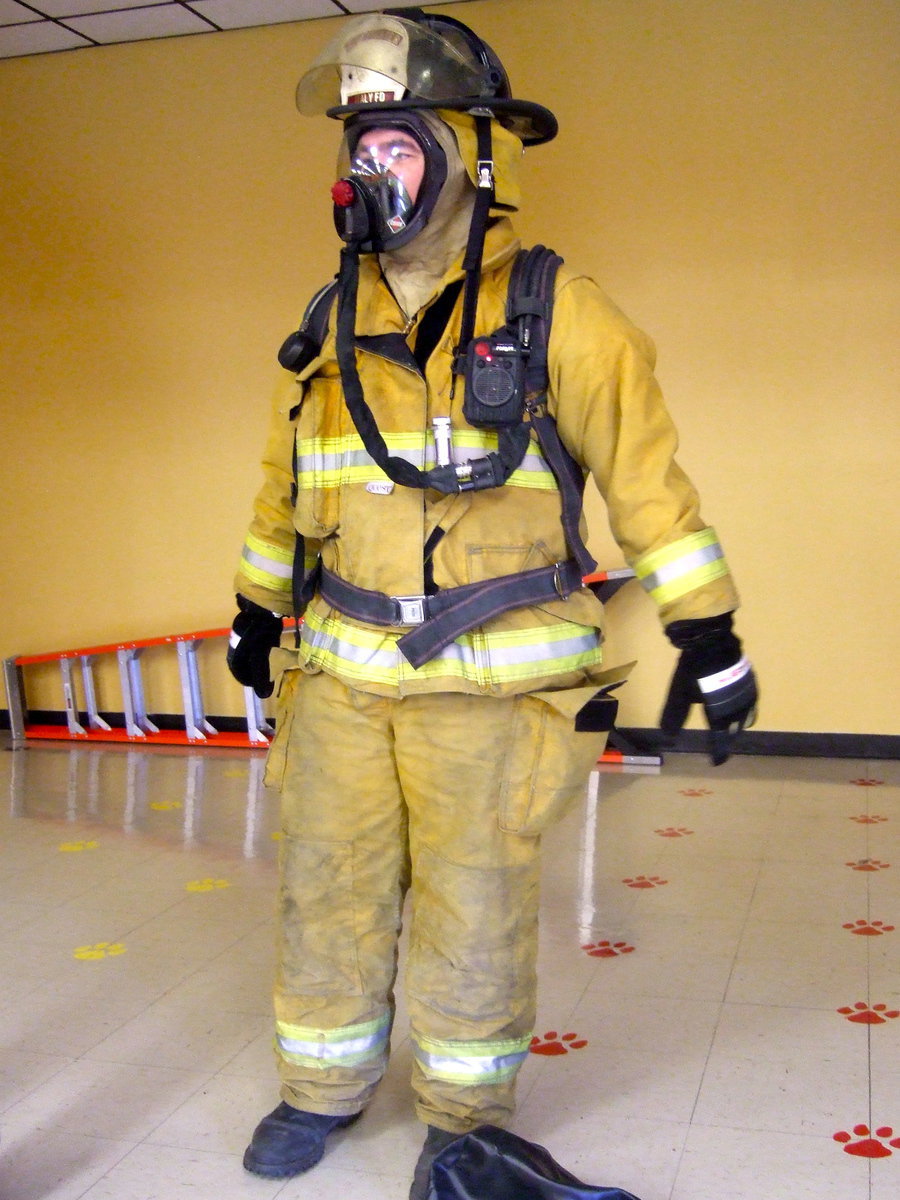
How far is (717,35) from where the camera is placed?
4.41 meters

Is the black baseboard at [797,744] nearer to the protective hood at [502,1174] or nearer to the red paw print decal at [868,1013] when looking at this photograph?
the red paw print decal at [868,1013]

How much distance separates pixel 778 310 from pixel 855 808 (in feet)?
5.72

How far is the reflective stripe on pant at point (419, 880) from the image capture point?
1816 mm

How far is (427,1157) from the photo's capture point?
72.6 inches

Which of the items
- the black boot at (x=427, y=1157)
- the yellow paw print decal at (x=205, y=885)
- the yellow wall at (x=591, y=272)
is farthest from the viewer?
the yellow wall at (x=591, y=272)

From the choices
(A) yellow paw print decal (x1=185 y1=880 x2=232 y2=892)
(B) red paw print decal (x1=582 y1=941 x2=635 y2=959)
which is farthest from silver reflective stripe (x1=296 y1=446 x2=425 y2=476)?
(A) yellow paw print decal (x1=185 y1=880 x2=232 y2=892)

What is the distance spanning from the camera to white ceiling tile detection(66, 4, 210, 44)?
15.6 ft

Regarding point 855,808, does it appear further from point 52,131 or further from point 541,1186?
point 52,131

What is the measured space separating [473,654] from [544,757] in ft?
0.59

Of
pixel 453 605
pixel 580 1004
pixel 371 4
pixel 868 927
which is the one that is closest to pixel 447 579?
pixel 453 605

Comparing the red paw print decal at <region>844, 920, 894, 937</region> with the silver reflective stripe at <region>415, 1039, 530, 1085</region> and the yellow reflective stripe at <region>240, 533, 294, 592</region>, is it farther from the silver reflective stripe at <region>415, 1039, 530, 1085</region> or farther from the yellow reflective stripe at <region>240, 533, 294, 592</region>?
the yellow reflective stripe at <region>240, 533, 294, 592</region>

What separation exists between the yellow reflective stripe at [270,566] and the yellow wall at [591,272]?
2.80 metres

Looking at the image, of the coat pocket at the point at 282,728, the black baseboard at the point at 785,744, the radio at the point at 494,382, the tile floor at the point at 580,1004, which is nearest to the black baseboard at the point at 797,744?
the black baseboard at the point at 785,744

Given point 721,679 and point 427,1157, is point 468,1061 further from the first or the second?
point 721,679
